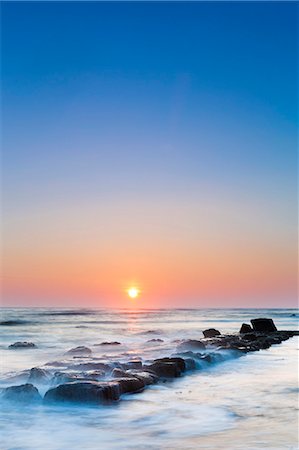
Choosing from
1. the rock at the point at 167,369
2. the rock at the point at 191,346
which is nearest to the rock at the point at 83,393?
the rock at the point at 167,369

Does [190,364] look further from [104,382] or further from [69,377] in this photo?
[104,382]

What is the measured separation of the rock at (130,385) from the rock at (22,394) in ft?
6.01

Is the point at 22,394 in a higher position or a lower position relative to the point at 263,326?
lower

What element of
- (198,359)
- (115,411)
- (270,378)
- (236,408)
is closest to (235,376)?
(270,378)

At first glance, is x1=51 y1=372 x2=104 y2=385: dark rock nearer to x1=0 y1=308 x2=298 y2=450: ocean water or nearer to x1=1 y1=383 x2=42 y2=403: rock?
x1=0 y1=308 x2=298 y2=450: ocean water

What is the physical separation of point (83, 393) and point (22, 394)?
1346mm

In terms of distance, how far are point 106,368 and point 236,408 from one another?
15.9 feet

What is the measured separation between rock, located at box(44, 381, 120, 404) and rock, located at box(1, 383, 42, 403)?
29 centimetres

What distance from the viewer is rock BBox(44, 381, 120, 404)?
34.3ft

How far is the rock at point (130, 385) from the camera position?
11.6 metres

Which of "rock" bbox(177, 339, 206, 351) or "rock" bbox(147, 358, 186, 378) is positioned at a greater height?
"rock" bbox(177, 339, 206, 351)

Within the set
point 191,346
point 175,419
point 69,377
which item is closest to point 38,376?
point 69,377

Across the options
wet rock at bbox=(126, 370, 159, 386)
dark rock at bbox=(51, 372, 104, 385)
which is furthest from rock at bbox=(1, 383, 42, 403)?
wet rock at bbox=(126, 370, 159, 386)

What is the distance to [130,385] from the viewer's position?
1185cm
